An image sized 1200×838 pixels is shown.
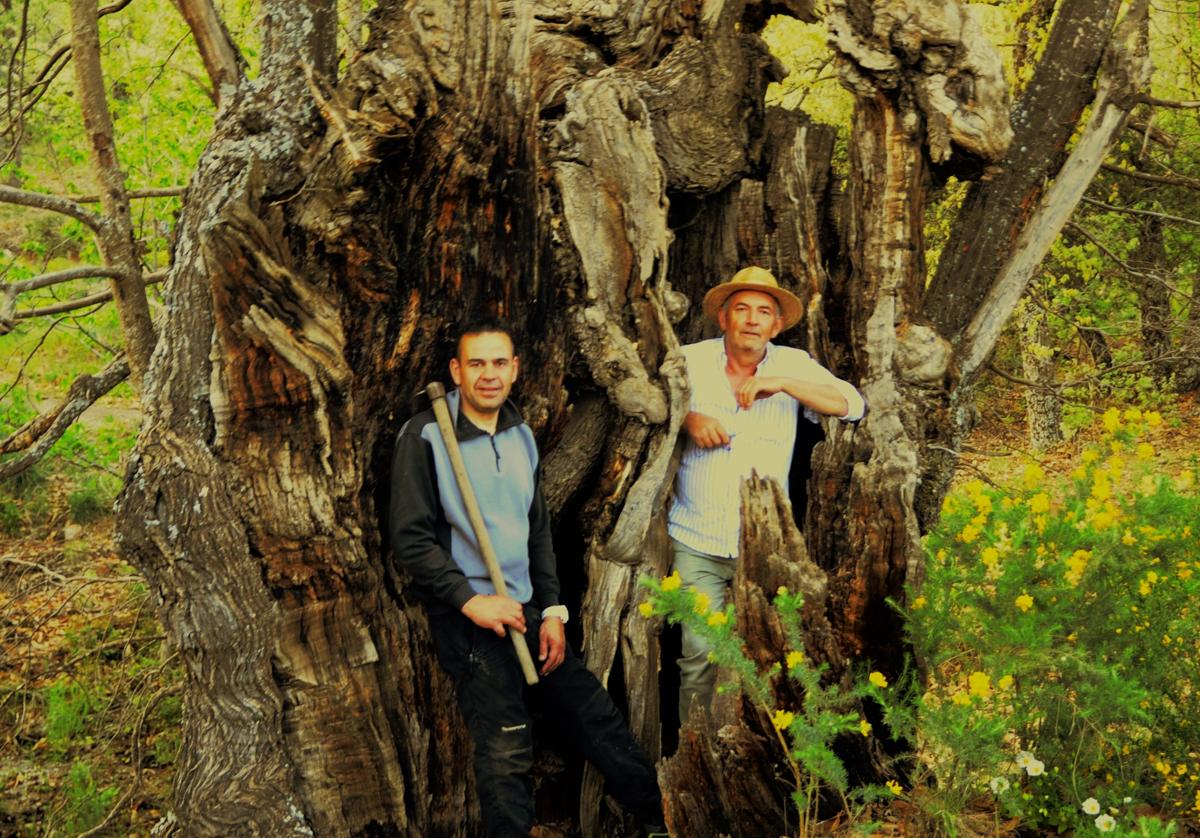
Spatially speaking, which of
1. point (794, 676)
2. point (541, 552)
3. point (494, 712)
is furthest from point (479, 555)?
point (794, 676)

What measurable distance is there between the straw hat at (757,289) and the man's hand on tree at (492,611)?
1.67 meters

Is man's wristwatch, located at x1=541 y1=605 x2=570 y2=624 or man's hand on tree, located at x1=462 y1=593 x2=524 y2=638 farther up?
man's hand on tree, located at x1=462 y1=593 x2=524 y2=638

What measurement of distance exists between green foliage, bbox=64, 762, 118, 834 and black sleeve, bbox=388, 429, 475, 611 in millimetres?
3211

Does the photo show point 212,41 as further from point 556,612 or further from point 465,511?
point 556,612

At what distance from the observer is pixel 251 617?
443cm

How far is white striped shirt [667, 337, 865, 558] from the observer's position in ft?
16.5

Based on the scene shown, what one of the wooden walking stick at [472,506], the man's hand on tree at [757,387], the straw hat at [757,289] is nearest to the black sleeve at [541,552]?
the wooden walking stick at [472,506]

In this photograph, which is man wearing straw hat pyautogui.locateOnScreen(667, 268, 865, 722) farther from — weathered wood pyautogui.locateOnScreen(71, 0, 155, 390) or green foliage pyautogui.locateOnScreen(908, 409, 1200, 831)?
weathered wood pyautogui.locateOnScreen(71, 0, 155, 390)

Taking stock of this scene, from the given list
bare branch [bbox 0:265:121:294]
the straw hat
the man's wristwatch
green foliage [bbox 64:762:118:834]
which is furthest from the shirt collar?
green foliage [bbox 64:762:118:834]

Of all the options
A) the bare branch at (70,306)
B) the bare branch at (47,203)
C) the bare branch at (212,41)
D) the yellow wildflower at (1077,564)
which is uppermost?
the bare branch at (212,41)

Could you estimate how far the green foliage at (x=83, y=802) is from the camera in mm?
6406

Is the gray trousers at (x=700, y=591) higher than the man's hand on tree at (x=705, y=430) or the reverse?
the reverse

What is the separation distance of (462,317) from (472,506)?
881mm

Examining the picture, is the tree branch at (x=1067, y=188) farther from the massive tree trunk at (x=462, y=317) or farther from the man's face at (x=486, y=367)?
the man's face at (x=486, y=367)
